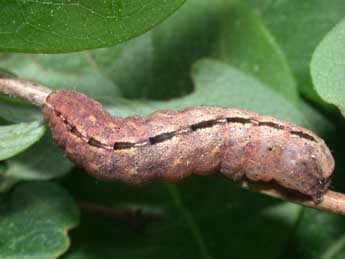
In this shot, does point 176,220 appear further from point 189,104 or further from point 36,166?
point 36,166

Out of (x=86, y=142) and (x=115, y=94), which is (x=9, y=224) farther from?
(x=115, y=94)

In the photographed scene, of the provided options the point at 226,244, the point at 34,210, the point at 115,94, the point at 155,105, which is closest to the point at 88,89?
the point at 115,94

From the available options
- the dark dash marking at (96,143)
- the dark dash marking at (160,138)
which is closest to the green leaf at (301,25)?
the dark dash marking at (160,138)

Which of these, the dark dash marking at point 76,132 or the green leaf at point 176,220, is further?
the green leaf at point 176,220

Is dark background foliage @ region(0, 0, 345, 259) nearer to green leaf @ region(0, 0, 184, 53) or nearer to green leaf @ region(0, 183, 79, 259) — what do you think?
green leaf @ region(0, 183, 79, 259)

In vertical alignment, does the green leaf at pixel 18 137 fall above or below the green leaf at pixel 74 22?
below

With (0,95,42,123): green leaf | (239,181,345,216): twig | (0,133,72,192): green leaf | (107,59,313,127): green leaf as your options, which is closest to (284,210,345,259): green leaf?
(107,59,313,127): green leaf

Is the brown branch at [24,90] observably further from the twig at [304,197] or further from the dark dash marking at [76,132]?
the twig at [304,197]
